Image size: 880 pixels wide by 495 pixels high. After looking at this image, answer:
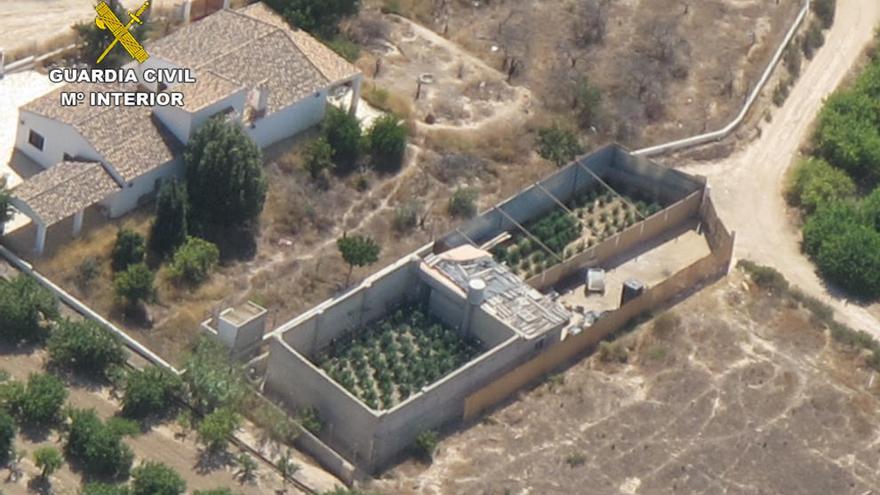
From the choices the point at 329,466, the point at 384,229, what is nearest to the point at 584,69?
the point at 384,229

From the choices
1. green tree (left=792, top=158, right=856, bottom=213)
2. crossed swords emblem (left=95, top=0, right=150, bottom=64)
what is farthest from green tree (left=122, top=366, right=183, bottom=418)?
green tree (left=792, top=158, right=856, bottom=213)

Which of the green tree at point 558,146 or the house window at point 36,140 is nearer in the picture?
the house window at point 36,140

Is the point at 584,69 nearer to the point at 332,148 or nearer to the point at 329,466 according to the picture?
the point at 332,148

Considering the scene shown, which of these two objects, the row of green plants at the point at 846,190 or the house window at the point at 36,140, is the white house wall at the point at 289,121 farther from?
the row of green plants at the point at 846,190

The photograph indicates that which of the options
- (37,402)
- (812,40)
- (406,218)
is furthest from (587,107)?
(37,402)

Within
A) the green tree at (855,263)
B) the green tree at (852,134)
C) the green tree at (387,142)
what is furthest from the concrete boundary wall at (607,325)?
the green tree at (387,142)
